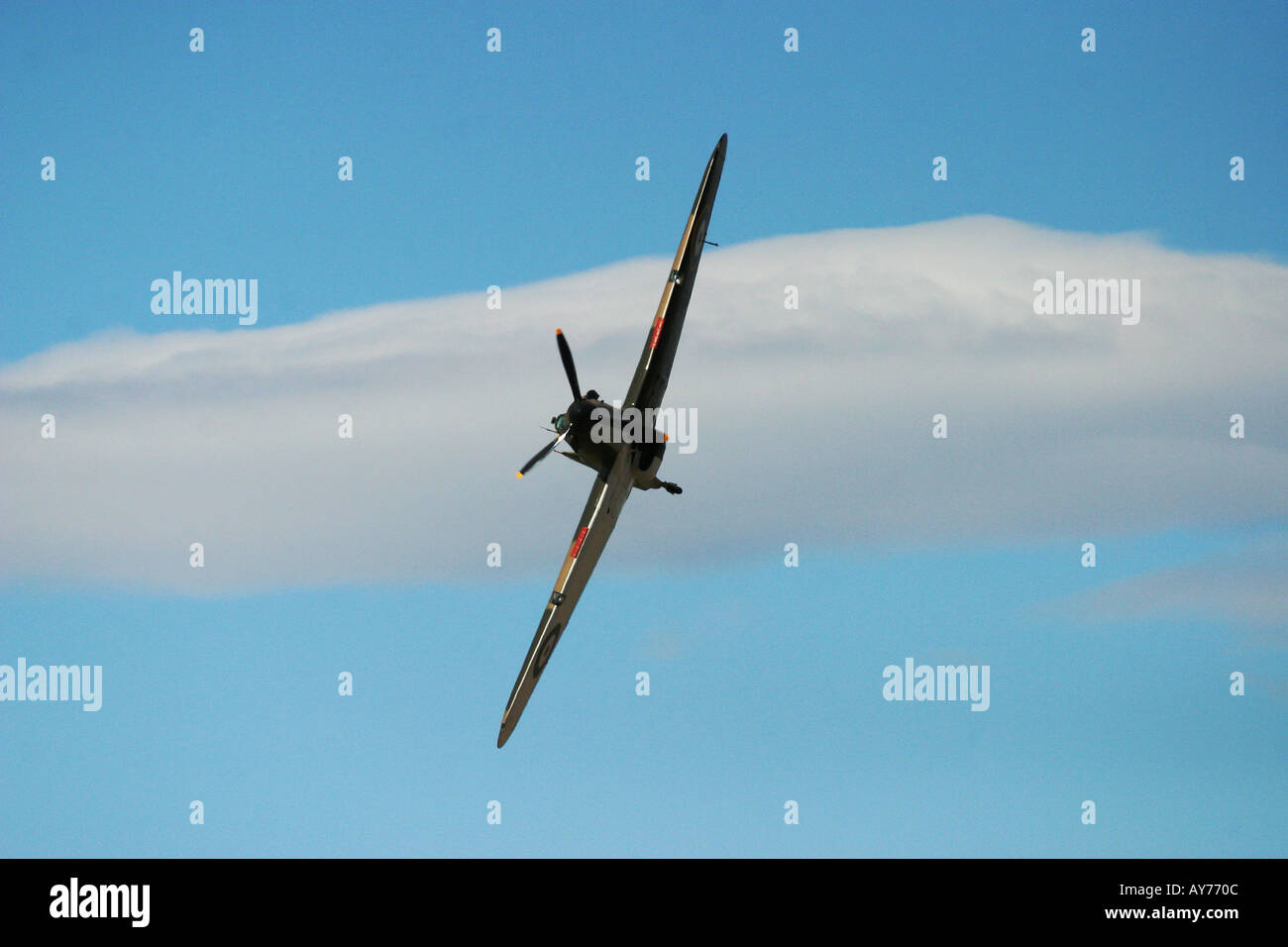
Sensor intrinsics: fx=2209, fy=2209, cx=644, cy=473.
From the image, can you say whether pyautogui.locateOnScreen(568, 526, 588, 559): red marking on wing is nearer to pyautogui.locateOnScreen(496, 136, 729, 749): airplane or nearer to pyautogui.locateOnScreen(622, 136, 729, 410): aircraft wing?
pyautogui.locateOnScreen(496, 136, 729, 749): airplane

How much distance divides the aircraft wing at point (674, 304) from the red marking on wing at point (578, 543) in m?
5.65

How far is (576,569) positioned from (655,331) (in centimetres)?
1075

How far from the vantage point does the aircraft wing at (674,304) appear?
86.6 metres

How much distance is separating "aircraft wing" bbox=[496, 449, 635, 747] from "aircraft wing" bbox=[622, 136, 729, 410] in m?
3.45

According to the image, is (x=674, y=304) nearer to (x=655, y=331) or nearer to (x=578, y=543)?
(x=655, y=331)

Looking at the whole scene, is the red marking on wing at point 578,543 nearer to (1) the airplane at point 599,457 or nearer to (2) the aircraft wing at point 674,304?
(1) the airplane at point 599,457

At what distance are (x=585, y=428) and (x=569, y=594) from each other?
6269 millimetres

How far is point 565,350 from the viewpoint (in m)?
81.7

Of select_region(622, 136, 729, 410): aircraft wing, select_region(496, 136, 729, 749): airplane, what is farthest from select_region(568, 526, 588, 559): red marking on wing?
Answer: select_region(622, 136, 729, 410): aircraft wing

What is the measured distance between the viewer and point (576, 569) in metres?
82.9

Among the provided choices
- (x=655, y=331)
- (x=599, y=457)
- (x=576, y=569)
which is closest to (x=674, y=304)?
(x=655, y=331)

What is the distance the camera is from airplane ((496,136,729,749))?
8162 cm
